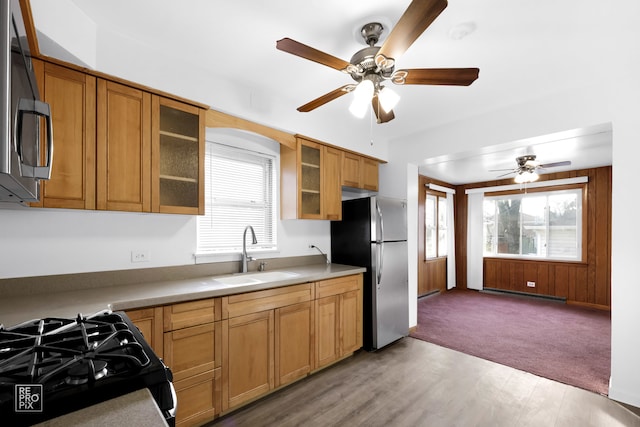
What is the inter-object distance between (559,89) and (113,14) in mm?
3537

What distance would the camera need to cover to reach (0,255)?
1803mm

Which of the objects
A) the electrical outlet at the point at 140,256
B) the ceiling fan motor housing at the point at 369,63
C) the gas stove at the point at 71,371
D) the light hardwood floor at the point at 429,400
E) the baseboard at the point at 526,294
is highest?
the ceiling fan motor housing at the point at 369,63

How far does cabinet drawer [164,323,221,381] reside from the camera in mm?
1880

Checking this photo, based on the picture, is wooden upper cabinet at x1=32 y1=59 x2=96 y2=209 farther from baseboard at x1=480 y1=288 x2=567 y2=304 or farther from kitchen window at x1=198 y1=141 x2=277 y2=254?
baseboard at x1=480 y1=288 x2=567 y2=304

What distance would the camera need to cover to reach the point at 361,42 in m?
2.03

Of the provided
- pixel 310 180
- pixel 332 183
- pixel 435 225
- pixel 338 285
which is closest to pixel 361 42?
pixel 310 180

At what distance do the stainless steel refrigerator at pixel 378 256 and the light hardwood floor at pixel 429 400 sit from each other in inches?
17.8

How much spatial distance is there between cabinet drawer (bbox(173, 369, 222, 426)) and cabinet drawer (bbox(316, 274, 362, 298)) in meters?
1.11

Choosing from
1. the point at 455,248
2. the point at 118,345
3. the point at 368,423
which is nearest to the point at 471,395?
the point at 368,423

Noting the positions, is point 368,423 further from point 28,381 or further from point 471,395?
point 28,381

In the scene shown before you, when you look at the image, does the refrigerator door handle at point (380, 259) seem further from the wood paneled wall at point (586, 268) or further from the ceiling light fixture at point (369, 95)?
the wood paneled wall at point (586, 268)

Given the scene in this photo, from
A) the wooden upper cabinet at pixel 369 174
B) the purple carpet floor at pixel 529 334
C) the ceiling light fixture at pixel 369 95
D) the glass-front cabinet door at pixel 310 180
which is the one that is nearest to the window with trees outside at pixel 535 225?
the purple carpet floor at pixel 529 334

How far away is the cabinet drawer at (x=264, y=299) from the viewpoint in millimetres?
2162

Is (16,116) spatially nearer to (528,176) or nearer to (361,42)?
(361,42)
